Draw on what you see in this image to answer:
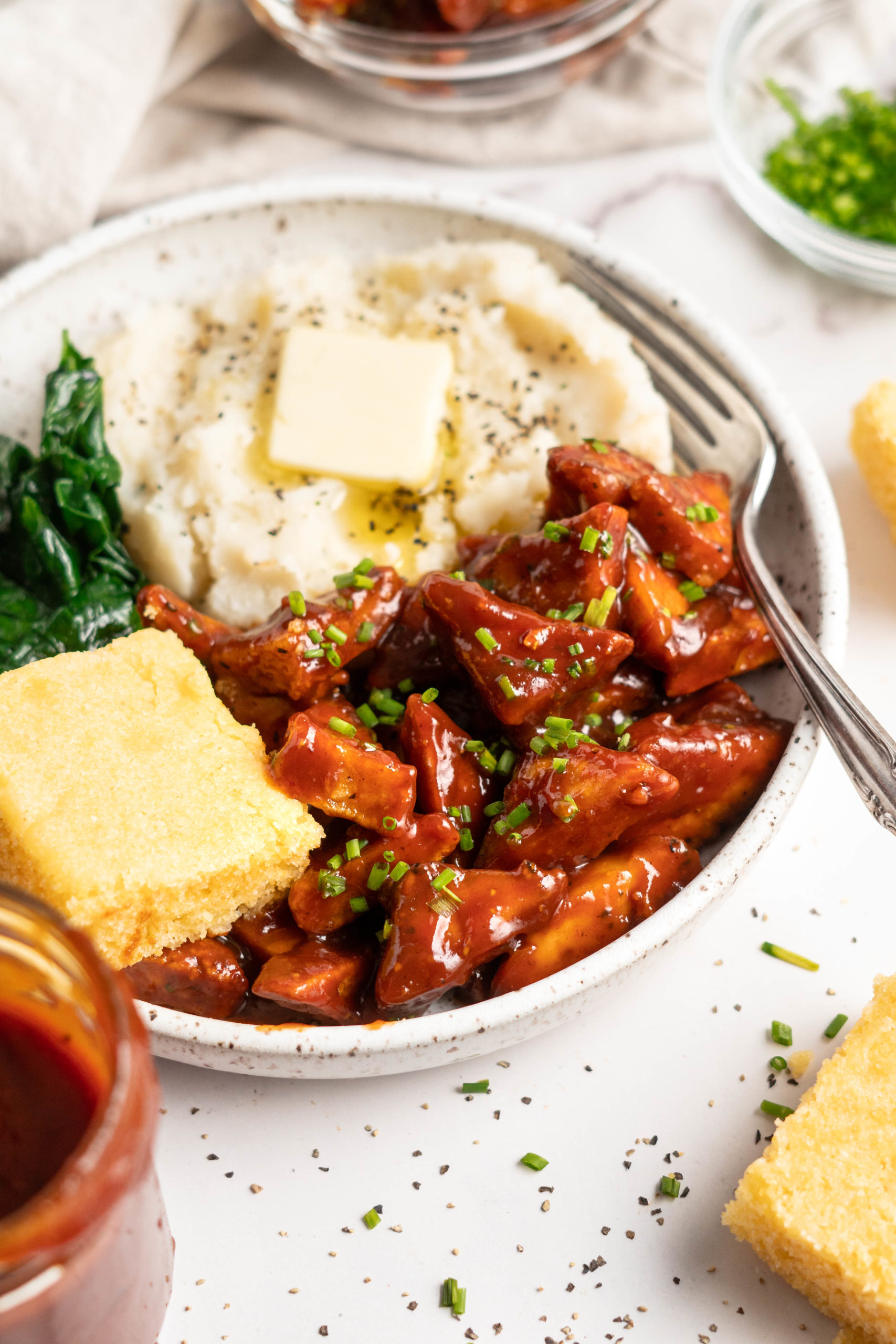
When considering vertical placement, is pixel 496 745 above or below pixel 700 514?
below

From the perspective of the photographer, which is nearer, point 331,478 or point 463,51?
point 331,478

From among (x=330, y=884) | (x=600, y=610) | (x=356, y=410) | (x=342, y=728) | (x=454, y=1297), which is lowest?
(x=454, y=1297)

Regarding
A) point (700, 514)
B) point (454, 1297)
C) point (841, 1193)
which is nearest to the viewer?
point (841, 1193)

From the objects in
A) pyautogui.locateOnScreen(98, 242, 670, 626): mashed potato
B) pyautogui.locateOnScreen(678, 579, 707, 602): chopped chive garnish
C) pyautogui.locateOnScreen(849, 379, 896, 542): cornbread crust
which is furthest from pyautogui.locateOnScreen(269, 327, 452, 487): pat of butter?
pyautogui.locateOnScreen(849, 379, 896, 542): cornbread crust

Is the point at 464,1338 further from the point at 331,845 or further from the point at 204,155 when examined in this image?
the point at 204,155

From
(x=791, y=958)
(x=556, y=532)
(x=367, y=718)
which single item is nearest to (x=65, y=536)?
(x=367, y=718)

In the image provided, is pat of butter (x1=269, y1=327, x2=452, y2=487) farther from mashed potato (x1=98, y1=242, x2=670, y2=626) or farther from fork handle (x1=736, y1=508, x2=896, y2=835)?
fork handle (x1=736, y1=508, x2=896, y2=835)

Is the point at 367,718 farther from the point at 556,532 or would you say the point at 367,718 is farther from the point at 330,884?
the point at 556,532
